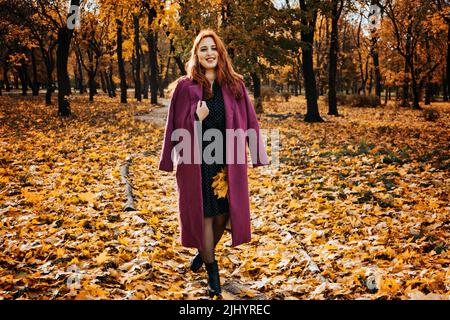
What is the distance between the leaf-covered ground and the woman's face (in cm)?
205

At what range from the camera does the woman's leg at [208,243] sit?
3377 millimetres

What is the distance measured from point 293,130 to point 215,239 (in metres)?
10.0

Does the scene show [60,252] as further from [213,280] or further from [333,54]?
[333,54]

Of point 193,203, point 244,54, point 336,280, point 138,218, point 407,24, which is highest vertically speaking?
point 407,24

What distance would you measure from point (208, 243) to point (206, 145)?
0.90m

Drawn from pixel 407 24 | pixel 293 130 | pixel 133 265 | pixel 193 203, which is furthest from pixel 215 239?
pixel 407 24

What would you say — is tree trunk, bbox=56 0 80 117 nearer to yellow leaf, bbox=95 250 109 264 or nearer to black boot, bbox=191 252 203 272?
yellow leaf, bbox=95 250 109 264

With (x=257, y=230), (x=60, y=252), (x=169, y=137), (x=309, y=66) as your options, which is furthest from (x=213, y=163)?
(x=309, y=66)

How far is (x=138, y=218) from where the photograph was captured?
4.96 metres

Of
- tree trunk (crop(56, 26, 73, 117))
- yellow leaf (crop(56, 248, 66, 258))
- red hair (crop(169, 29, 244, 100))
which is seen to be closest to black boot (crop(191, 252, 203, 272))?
yellow leaf (crop(56, 248, 66, 258))

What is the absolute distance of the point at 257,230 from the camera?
5.02 meters

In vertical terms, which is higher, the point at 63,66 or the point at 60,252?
the point at 63,66

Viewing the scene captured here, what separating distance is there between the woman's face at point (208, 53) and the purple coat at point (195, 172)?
0.68 ft
